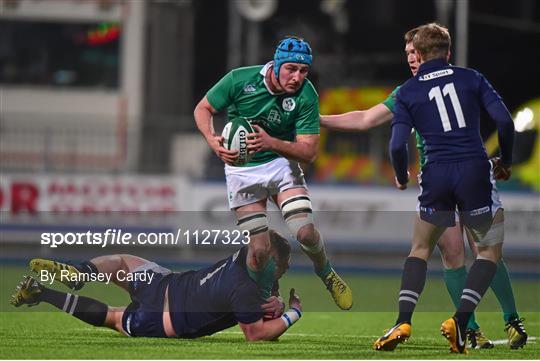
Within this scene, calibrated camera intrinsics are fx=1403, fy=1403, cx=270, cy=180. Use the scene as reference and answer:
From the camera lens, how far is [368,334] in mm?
11547

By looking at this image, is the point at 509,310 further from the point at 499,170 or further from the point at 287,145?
the point at 287,145

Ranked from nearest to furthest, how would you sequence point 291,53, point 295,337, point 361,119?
point 291,53
point 361,119
point 295,337

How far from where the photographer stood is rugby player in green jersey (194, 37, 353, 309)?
34.1ft

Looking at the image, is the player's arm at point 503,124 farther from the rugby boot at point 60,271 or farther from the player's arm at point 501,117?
the rugby boot at point 60,271

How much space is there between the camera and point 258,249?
10250mm

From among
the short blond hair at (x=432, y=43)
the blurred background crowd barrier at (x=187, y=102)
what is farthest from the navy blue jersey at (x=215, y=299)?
the blurred background crowd barrier at (x=187, y=102)

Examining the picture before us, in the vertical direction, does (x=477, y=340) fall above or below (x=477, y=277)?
below

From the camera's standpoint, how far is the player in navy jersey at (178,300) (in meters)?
10.0

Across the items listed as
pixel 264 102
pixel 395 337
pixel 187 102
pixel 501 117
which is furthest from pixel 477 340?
pixel 187 102

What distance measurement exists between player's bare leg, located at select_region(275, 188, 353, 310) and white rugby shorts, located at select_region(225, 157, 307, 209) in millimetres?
73

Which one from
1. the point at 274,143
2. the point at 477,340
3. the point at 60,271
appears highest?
the point at 274,143

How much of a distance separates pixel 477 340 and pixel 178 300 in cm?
221

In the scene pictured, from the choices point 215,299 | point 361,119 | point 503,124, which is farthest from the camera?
point 361,119

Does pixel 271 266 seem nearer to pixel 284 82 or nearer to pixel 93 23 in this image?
pixel 284 82
